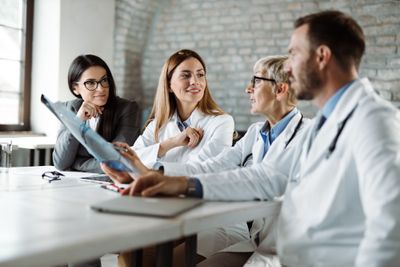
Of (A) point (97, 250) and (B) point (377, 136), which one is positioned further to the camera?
(B) point (377, 136)

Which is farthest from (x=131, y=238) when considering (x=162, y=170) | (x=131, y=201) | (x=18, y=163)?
(x=18, y=163)

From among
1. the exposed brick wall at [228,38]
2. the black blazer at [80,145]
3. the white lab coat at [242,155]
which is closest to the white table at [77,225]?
the white lab coat at [242,155]

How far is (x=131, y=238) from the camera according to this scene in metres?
1.05

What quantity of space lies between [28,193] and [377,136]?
111 centimetres

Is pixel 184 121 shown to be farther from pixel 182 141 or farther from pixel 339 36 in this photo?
pixel 339 36

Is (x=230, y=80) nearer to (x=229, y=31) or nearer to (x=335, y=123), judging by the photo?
(x=229, y=31)

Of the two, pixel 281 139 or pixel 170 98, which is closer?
pixel 281 139

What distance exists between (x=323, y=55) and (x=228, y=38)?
4.19 m

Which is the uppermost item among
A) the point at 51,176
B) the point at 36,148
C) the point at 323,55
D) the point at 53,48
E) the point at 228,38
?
the point at 228,38

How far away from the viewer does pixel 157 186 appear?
1.43 meters

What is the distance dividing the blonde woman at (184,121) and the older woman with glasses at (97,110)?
7.0 inches

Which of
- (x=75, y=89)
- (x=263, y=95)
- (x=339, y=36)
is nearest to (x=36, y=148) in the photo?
(x=75, y=89)

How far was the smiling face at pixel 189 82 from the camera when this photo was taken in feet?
8.52

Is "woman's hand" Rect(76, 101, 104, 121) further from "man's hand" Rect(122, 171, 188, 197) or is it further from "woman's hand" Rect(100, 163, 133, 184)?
"man's hand" Rect(122, 171, 188, 197)
